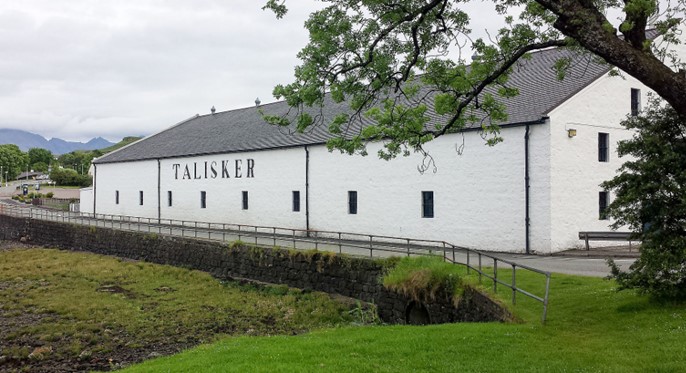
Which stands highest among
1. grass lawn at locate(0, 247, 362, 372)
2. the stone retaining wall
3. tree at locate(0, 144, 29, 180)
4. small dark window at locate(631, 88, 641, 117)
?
tree at locate(0, 144, 29, 180)

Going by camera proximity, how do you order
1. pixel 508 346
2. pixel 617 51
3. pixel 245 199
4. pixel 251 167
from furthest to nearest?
1. pixel 245 199
2. pixel 251 167
3. pixel 508 346
4. pixel 617 51

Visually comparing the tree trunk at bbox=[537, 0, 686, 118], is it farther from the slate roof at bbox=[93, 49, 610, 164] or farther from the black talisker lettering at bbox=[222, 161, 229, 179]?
the black talisker lettering at bbox=[222, 161, 229, 179]

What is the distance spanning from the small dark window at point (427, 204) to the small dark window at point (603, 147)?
21.9 ft

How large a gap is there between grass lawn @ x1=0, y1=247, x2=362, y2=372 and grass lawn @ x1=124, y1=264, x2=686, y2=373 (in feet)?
14.8

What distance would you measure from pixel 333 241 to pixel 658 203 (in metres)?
17.4

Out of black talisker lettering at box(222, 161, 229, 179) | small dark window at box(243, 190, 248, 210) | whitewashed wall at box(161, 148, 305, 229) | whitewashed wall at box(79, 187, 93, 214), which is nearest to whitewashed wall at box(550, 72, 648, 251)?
whitewashed wall at box(161, 148, 305, 229)

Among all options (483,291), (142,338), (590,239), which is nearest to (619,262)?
(590,239)

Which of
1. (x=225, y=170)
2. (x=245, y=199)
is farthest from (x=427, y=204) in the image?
(x=225, y=170)

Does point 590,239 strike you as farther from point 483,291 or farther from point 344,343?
point 344,343

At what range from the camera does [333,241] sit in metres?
26.1

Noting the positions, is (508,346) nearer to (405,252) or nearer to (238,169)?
(405,252)

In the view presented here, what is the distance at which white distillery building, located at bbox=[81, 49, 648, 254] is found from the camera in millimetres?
20734

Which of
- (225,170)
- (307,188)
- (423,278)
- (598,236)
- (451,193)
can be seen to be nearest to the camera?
(423,278)

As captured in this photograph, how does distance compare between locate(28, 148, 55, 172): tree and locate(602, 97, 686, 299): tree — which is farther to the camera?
locate(28, 148, 55, 172): tree
